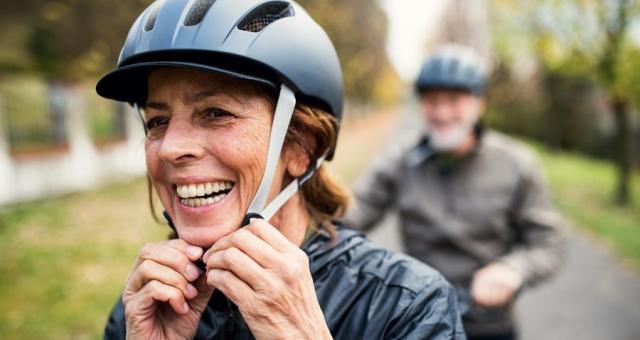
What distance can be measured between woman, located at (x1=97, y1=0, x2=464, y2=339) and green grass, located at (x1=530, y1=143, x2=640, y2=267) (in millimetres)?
7193

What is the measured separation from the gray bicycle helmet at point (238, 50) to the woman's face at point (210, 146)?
0.16 ft

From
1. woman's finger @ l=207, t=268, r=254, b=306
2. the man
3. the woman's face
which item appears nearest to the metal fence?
the man

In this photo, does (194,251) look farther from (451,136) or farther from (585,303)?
(585,303)

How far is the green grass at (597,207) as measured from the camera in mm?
8398

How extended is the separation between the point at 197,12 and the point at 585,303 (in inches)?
236

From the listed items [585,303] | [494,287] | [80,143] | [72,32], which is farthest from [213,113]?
[80,143]

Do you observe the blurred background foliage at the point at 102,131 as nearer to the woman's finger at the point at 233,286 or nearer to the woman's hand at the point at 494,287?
the woman's hand at the point at 494,287

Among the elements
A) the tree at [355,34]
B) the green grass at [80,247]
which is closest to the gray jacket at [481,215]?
the green grass at [80,247]

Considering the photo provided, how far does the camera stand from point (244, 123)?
1.58 meters

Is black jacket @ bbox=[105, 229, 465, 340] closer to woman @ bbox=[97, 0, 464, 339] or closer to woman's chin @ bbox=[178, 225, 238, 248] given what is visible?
woman @ bbox=[97, 0, 464, 339]

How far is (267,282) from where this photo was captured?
1.34 metres

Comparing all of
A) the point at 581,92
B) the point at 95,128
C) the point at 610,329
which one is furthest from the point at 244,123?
the point at 581,92

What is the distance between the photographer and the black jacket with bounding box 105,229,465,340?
5.27 feet

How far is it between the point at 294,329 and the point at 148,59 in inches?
37.3
